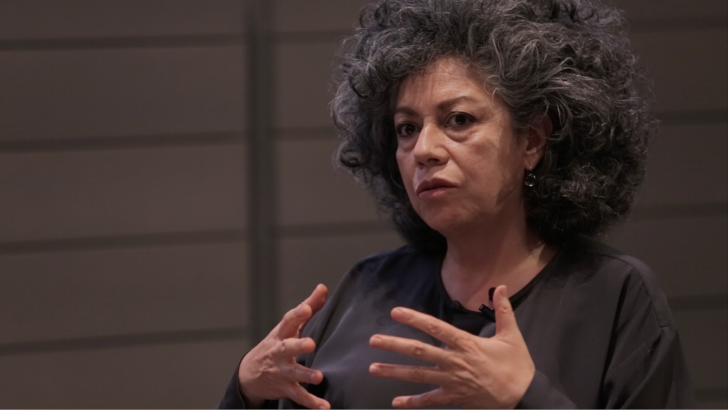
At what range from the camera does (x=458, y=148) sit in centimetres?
145

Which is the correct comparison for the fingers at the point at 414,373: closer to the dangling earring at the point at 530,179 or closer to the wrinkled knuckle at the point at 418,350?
the wrinkled knuckle at the point at 418,350

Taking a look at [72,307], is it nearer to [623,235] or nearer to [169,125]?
[169,125]

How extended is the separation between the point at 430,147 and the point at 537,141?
24 cm

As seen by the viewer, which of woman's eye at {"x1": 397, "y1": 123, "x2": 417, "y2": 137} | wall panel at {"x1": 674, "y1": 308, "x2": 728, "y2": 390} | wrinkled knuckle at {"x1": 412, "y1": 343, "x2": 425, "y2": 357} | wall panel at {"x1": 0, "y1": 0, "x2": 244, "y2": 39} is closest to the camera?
wrinkled knuckle at {"x1": 412, "y1": 343, "x2": 425, "y2": 357}

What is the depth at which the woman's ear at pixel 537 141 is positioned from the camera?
154 centimetres

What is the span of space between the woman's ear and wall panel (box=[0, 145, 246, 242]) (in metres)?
1.46

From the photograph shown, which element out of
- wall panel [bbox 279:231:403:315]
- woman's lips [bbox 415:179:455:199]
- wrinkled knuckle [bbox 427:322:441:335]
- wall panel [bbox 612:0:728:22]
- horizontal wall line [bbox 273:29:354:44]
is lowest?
wall panel [bbox 279:231:403:315]

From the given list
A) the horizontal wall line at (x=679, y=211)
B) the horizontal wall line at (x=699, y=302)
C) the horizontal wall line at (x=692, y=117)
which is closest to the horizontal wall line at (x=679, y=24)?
the horizontal wall line at (x=692, y=117)

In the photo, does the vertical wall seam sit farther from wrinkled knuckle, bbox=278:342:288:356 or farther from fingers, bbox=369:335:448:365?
fingers, bbox=369:335:448:365

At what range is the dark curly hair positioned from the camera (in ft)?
4.85

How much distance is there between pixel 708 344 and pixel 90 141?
2.39m

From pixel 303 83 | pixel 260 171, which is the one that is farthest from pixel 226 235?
pixel 303 83

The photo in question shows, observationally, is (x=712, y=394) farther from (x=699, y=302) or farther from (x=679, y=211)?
(x=679, y=211)

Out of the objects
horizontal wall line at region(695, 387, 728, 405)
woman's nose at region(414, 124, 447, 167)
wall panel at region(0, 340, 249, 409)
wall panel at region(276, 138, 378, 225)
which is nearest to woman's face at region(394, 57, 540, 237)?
woman's nose at region(414, 124, 447, 167)
